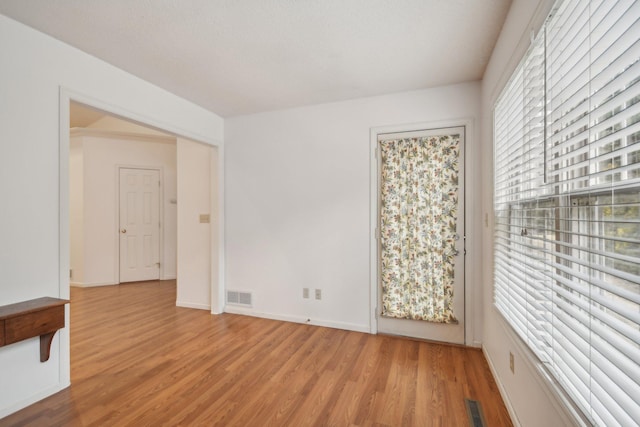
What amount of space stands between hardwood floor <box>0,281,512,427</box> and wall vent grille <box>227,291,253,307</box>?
355 millimetres

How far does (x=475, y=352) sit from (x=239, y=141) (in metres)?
3.57

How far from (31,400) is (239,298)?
6.85 ft

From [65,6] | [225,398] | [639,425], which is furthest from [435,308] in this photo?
[65,6]

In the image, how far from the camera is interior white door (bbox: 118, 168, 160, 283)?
18.9 ft

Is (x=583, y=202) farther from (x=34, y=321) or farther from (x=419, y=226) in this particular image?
(x=34, y=321)

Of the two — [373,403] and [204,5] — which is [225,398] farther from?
[204,5]

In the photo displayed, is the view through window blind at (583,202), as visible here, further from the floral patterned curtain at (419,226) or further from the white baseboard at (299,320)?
the white baseboard at (299,320)

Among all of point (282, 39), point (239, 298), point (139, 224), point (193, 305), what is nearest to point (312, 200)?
point (239, 298)

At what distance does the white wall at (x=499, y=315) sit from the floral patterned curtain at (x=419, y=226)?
319 mm

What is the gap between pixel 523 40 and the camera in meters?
1.59

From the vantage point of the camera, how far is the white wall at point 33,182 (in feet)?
6.45

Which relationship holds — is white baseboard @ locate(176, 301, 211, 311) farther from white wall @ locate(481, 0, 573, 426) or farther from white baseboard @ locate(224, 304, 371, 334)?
white wall @ locate(481, 0, 573, 426)

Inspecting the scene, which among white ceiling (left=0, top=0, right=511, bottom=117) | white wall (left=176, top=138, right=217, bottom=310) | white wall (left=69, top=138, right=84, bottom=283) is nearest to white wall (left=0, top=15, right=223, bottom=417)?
white ceiling (left=0, top=0, right=511, bottom=117)

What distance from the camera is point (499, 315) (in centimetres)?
216
